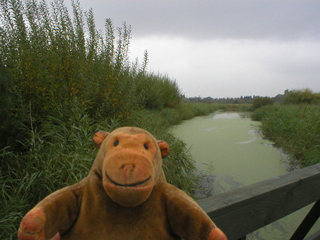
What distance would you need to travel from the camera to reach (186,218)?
1.68 feet

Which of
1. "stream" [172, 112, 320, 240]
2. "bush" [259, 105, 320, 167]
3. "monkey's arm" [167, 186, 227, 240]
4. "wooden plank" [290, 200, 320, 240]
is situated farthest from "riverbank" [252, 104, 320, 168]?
"monkey's arm" [167, 186, 227, 240]

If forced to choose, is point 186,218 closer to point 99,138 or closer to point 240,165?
point 99,138

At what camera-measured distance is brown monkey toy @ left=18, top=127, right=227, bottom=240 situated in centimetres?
44

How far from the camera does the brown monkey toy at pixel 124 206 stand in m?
0.44

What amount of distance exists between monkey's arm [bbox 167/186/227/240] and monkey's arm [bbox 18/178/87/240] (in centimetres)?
22

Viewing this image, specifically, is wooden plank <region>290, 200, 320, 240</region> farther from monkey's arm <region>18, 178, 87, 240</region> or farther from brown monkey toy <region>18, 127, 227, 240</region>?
monkey's arm <region>18, 178, 87, 240</region>

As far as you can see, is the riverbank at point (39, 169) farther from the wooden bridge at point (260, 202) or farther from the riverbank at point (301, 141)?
the riverbank at point (301, 141)

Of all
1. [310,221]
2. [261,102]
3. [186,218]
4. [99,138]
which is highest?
[99,138]

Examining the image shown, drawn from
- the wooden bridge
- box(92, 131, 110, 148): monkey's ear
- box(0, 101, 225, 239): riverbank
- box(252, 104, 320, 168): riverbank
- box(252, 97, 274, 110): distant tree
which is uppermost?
box(92, 131, 110, 148): monkey's ear

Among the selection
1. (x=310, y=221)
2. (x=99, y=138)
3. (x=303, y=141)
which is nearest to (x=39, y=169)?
(x=99, y=138)

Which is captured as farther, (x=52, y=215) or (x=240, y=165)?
(x=240, y=165)

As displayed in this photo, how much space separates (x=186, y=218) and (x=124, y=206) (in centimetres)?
15

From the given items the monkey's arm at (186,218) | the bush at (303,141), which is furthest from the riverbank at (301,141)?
the monkey's arm at (186,218)

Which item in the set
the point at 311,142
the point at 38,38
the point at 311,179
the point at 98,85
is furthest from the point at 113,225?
the point at 311,142
